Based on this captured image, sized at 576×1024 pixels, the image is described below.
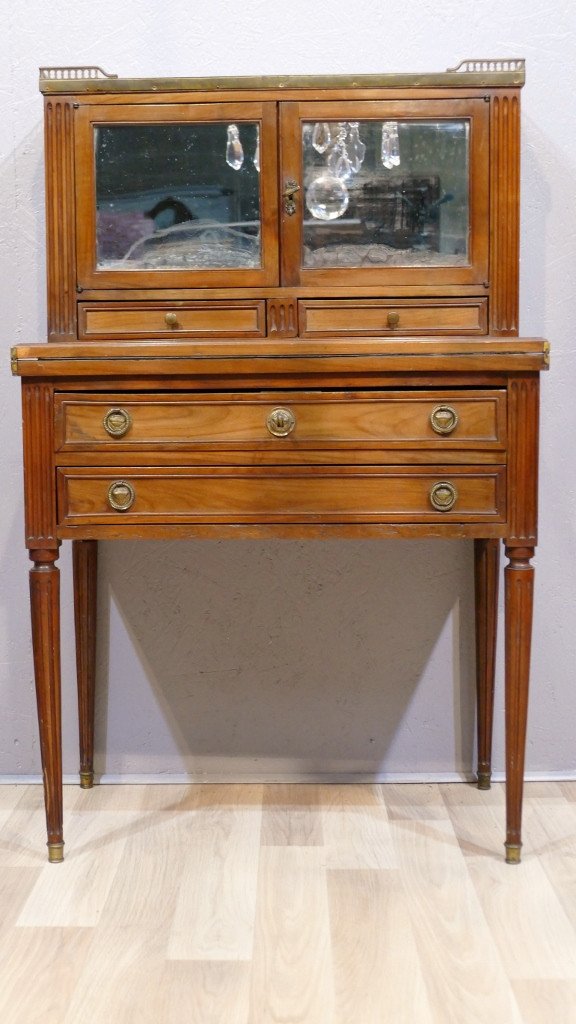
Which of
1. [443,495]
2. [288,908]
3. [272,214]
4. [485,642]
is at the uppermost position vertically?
[272,214]

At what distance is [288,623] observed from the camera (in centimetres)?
280

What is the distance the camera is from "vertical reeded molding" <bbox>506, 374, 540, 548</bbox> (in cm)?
220

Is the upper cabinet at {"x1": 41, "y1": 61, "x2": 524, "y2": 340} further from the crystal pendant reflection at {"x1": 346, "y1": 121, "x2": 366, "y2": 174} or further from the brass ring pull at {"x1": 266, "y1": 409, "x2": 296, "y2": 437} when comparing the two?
the brass ring pull at {"x1": 266, "y1": 409, "x2": 296, "y2": 437}

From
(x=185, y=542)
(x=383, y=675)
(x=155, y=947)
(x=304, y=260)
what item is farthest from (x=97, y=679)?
(x=304, y=260)

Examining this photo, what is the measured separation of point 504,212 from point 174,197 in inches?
25.7

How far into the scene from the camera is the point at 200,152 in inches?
95.2

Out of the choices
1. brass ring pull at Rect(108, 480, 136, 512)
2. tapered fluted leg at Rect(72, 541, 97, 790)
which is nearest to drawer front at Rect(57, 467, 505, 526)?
brass ring pull at Rect(108, 480, 136, 512)

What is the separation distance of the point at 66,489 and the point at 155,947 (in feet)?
2.68

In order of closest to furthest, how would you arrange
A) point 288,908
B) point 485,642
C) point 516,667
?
point 288,908
point 516,667
point 485,642

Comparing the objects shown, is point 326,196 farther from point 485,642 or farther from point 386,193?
point 485,642

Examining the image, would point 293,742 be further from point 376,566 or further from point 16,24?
point 16,24

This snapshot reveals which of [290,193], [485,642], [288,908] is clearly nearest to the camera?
[288,908]

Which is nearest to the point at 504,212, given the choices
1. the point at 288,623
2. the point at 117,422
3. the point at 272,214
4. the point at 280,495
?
the point at 272,214

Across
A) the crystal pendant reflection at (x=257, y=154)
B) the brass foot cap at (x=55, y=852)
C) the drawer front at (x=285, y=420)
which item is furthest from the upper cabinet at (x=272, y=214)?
the brass foot cap at (x=55, y=852)
